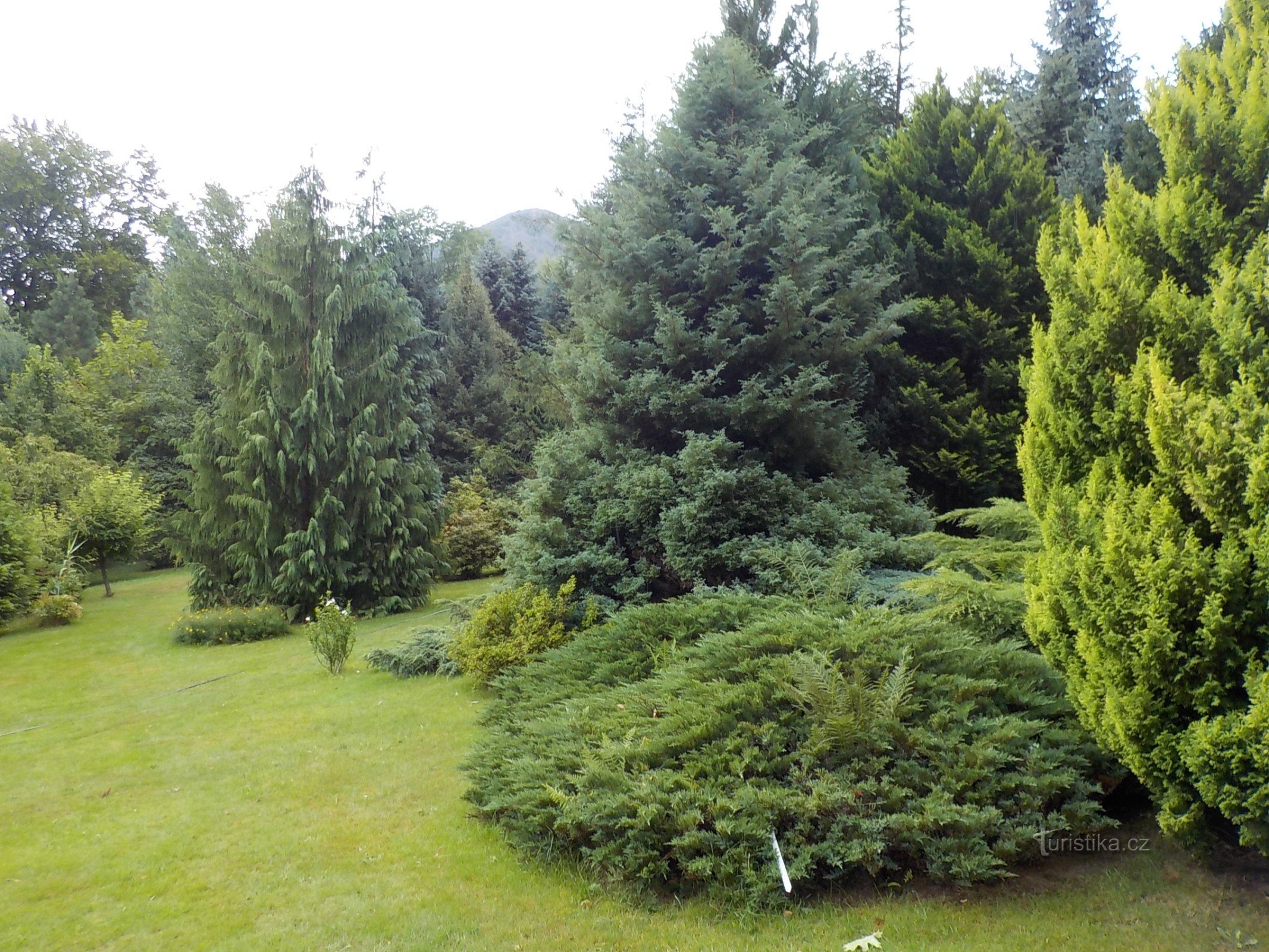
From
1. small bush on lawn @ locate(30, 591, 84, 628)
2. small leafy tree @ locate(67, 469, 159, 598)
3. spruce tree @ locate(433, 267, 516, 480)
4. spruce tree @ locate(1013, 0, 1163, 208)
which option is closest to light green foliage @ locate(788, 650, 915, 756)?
spruce tree @ locate(1013, 0, 1163, 208)

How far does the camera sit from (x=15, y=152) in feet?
103

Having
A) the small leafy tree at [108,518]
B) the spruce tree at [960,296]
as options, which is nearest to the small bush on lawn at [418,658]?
the spruce tree at [960,296]

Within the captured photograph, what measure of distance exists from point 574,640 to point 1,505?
468 inches

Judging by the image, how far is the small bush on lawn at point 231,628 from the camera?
1145 cm

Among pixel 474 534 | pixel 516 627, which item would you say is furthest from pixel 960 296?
pixel 474 534

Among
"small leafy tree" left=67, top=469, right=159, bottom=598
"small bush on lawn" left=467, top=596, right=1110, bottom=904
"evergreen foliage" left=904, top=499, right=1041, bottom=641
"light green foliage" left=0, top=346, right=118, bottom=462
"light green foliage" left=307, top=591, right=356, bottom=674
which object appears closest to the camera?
"small bush on lawn" left=467, top=596, right=1110, bottom=904

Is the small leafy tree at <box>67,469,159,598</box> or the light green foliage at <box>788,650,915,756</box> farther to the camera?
the small leafy tree at <box>67,469,159,598</box>

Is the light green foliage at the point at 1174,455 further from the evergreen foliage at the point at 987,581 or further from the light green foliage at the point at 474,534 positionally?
the light green foliage at the point at 474,534

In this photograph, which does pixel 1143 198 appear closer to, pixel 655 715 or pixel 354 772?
pixel 655 715

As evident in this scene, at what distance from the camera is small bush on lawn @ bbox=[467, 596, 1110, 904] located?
11.2 feet

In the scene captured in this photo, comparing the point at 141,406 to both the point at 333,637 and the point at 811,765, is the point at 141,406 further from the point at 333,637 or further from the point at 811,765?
the point at 811,765

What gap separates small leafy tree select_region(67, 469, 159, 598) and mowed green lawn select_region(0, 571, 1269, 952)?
9.15 metres

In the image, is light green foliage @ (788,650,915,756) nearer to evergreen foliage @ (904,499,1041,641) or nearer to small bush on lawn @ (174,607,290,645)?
evergreen foliage @ (904,499,1041,641)

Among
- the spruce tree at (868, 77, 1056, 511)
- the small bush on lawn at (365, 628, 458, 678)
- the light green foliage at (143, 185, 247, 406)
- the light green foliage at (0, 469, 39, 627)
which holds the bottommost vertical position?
the small bush on lawn at (365, 628, 458, 678)
